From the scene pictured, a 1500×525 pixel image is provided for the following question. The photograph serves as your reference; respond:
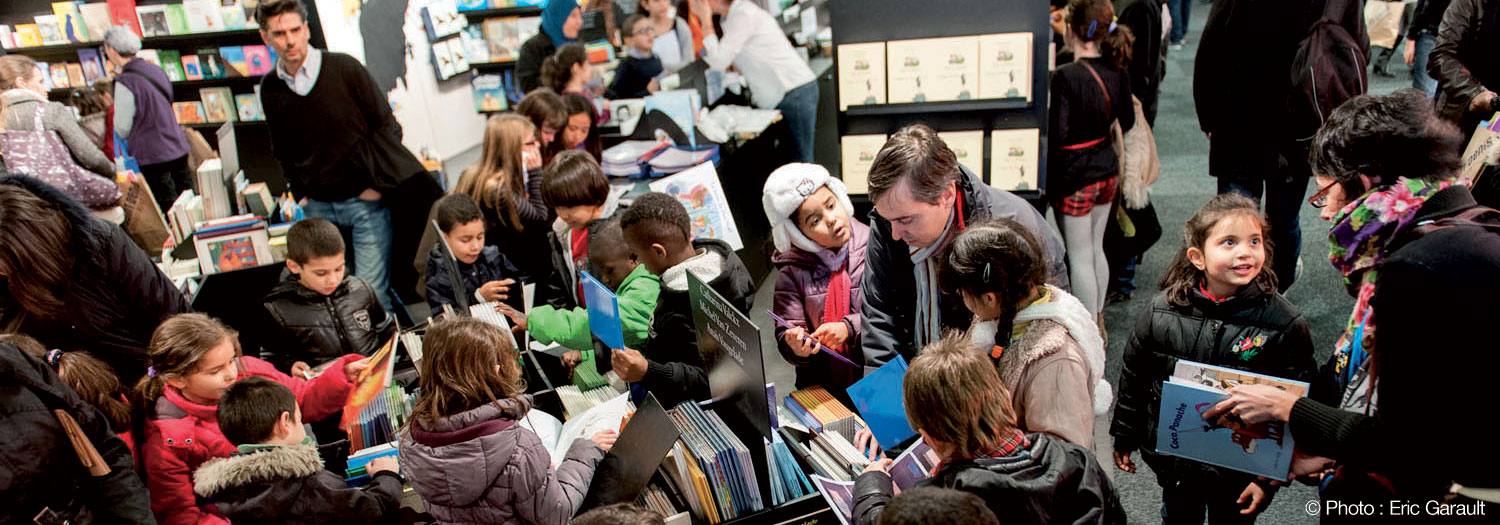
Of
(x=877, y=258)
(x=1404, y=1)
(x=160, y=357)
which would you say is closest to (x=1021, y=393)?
(x=877, y=258)

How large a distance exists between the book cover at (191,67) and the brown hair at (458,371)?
6213 mm

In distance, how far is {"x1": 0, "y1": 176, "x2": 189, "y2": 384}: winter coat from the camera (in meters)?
2.63

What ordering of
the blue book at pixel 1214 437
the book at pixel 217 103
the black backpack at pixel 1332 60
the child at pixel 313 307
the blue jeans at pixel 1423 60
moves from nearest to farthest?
the blue book at pixel 1214 437, the child at pixel 313 307, the black backpack at pixel 1332 60, the blue jeans at pixel 1423 60, the book at pixel 217 103

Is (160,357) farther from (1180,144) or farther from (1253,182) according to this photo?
(1180,144)

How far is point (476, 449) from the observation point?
2.06 meters

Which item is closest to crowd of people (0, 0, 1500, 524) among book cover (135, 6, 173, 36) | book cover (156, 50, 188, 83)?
book cover (135, 6, 173, 36)

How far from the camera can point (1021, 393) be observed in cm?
186

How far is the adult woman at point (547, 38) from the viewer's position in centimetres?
649

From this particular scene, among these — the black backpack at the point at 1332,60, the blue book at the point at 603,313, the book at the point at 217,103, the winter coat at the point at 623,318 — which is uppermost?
the black backpack at the point at 1332,60

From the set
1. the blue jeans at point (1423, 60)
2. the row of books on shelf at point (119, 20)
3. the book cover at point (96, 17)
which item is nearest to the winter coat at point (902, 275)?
the blue jeans at point (1423, 60)

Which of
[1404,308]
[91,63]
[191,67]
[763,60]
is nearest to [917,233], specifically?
[1404,308]

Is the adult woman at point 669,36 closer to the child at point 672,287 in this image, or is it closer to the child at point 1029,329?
the child at point 672,287

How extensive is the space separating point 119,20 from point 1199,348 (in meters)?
7.68

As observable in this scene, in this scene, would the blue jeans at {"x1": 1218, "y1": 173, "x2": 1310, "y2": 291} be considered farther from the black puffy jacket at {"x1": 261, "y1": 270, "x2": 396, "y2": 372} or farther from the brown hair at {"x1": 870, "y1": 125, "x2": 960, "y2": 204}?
the black puffy jacket at {"x1": 261, "y1": 270, "x2": 396, "y2": 372}
